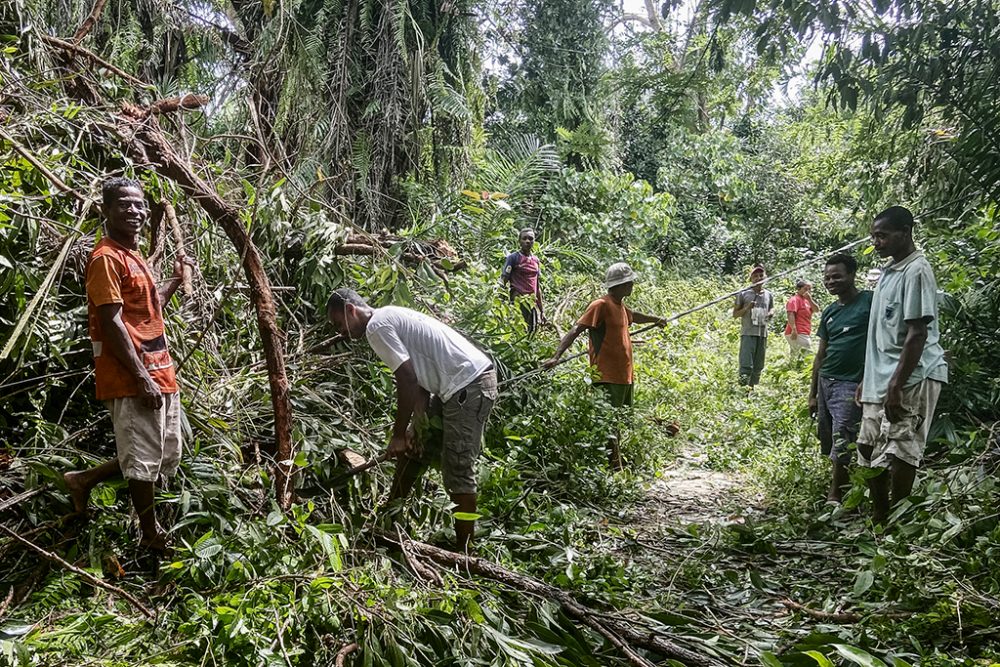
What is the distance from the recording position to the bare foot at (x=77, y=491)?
332cm

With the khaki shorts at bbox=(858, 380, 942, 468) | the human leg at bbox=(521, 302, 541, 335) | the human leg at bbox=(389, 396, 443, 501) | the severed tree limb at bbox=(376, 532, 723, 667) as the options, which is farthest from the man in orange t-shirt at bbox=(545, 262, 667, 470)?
the severed tree limb at bbox=(376, 532, 723, 667)

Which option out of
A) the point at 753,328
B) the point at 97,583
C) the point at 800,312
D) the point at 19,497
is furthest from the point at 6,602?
the point at 800,312

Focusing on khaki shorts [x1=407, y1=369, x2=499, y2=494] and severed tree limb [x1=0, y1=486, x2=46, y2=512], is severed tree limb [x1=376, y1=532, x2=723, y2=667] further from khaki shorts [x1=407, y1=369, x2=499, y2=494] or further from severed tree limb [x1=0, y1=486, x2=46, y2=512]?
severed tree limb [x1=0, y1=486, x2=46, y2=512]

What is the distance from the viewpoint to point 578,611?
3188 millimetres

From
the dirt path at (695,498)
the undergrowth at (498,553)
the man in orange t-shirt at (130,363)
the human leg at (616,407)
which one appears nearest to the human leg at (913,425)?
the undergrowth at (498,553)

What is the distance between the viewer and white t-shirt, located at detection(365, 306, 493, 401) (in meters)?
3.72

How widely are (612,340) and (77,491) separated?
3.52m

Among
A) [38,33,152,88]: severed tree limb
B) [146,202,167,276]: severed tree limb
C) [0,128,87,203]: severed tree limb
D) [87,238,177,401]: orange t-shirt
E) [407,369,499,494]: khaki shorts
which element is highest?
[38,33,152,88]: severed tree limb

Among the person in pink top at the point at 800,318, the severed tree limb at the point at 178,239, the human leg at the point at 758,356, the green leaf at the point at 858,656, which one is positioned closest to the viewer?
the green leaf at the point at 858,656

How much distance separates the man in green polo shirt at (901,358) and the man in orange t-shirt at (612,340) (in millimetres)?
1834

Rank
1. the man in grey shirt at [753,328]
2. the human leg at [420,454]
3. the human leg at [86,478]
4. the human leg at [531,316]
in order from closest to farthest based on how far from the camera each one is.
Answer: the human leg at [86,478], the human leg at [420,454], the human leg at [531,316], the man in grey shirt at [753,328]

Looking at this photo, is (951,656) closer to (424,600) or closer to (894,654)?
(894,654)

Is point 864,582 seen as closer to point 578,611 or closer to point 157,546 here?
point 578,611

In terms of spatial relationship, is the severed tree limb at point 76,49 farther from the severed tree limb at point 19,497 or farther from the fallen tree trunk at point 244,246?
the severed tree limb at point 19,497
